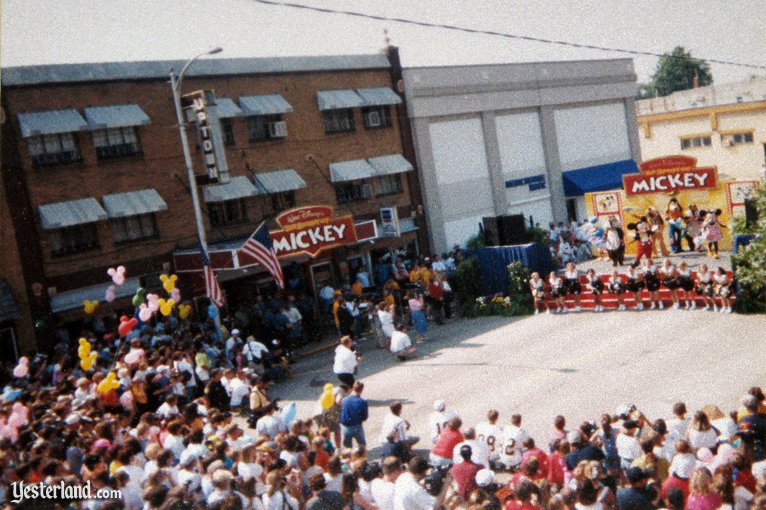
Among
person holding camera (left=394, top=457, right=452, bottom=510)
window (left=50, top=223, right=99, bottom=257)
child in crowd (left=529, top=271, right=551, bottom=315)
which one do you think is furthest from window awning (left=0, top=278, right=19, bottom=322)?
person holding camera (left=394, top=457, right=452, bottom=510)

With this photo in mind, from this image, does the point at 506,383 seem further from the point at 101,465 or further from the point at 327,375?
the point at 101,465

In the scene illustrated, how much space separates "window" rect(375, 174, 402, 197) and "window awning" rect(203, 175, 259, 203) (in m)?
6.59

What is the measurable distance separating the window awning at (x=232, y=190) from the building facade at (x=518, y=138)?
927cm

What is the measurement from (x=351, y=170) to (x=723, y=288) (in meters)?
15.1

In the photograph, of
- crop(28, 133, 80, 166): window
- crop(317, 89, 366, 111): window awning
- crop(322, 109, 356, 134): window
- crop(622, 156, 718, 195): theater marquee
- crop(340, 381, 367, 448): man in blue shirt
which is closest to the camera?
crop(340, 381, 367, 448): man in blue shirt

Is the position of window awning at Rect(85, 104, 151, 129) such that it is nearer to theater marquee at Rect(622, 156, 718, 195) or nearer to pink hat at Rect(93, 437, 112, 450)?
pink hat at Rect(93, 437, 112, 450)

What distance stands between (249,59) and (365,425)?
16746 mm

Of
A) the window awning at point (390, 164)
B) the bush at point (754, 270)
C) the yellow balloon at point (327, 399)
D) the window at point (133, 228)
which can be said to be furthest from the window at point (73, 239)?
the bush at point (754, 270)

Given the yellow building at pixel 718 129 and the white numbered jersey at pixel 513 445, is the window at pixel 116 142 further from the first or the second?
the yellow building at pixel 718 129

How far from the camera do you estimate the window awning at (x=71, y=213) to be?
20.5m

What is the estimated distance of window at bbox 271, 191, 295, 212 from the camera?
26.8 m

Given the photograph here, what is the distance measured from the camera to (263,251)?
19297 millimetres

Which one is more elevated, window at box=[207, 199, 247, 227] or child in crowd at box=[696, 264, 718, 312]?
window at box=[207, 199, 247, 227]

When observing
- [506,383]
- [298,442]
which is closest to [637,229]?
[506,383]
